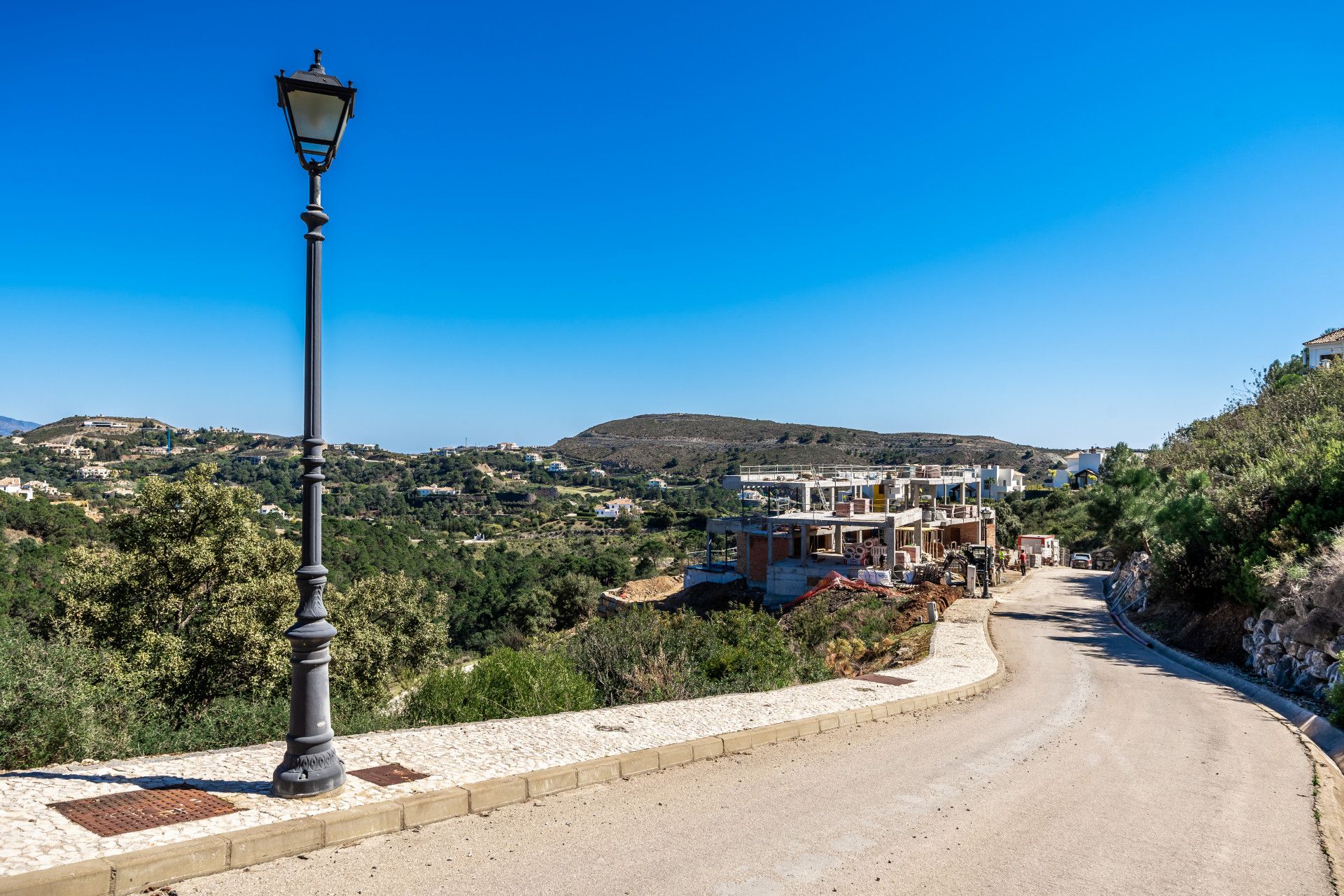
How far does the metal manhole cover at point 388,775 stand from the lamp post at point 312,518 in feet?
1.05

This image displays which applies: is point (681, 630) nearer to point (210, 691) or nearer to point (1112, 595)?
point (210, 691)

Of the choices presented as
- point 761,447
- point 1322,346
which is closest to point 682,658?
point 1322,346

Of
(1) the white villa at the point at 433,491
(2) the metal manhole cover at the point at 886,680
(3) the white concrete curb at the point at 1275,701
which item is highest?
(1) the white villa at the point at 433,491

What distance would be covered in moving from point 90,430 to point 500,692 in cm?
11674

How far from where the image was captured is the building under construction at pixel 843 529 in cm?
3069

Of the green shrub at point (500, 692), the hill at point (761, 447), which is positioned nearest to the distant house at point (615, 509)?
the hill at point (761, 447)

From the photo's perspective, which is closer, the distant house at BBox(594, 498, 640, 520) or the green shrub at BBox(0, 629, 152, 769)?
the green shrub at BBox(0, 629, 152, 769)

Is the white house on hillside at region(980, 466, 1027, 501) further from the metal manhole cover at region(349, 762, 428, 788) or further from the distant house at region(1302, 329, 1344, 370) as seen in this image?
the metal manhole cover at region(349, 762, 428, 788)

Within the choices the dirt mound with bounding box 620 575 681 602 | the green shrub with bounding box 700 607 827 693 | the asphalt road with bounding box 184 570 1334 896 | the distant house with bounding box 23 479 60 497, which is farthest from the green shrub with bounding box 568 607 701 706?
the distant house with bounding box 23 479 60 497

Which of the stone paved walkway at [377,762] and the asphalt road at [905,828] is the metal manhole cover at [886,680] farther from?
the asphalt road at [905,828]

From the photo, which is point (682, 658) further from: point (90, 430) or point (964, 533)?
point (90, 430)

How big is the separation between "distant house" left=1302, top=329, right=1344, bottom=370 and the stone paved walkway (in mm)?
57576

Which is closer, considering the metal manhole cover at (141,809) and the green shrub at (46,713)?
the metal manhole cover at (141,809)

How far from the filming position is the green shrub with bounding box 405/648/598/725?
894 centimetres
